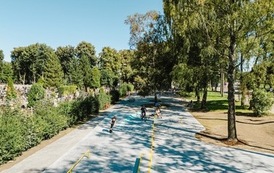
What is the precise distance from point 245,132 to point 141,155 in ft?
40.1

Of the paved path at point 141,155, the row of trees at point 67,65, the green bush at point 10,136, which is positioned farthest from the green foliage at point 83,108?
the row of trees at point 67,65

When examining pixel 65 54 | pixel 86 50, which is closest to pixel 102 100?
pixel 86 50

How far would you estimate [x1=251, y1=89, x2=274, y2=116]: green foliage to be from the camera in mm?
34188

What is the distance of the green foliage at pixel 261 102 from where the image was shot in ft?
112

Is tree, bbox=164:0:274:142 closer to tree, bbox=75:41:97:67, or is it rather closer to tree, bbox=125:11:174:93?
tree, bbox=125:11:174:93

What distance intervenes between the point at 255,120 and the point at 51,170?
24.6 metres

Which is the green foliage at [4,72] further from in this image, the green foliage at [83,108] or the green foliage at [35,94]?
the green foliage at [83,108]

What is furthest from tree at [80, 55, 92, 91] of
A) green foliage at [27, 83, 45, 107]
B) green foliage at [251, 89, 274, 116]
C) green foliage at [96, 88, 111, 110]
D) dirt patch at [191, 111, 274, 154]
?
green foliage at [251, 89, 274, 116]

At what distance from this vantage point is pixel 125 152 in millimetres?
17734

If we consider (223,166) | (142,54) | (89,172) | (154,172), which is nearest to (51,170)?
(89,172)

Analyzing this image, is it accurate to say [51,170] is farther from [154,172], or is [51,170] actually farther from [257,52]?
[257,52]

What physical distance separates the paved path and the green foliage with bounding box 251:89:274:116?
13.7 meters

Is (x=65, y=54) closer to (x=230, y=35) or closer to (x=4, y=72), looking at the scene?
(x=4, y=72)

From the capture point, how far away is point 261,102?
34.3m
